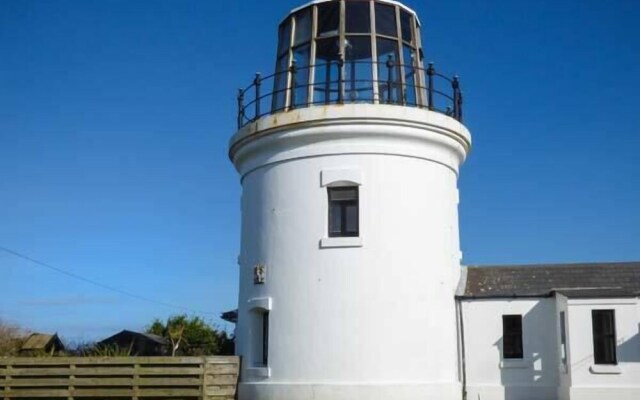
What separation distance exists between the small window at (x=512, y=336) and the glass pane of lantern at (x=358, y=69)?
5.45 meters

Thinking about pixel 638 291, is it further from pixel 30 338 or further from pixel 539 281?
pixel 30 338

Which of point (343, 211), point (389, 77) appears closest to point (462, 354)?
point (343, 211)

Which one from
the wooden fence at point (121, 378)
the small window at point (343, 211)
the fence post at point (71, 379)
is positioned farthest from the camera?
the fence post at point (71, 379)

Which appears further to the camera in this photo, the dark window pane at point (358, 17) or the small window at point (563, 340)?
the dark window pane at point (358, 17)

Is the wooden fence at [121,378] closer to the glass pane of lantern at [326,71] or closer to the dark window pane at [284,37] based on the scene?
the glass pane of lantern at [326,71]

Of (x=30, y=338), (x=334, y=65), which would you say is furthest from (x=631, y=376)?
(x=30, y=338)

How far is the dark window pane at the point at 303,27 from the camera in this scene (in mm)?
16734

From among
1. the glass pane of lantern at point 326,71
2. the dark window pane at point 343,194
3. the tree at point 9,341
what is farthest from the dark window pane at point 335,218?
the tree at point 9,341

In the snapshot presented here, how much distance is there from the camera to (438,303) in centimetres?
1546

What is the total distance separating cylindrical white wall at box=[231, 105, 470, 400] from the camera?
14.7 metres

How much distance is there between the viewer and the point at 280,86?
17.1 m

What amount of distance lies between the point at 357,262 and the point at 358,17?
5.33 metres

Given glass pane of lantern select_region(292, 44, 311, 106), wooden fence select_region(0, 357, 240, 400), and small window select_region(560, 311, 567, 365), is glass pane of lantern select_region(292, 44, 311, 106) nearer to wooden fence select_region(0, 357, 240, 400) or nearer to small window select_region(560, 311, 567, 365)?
wooden fence select_region(0, 357, 240, 400)

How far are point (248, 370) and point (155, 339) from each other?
40.7 feet
